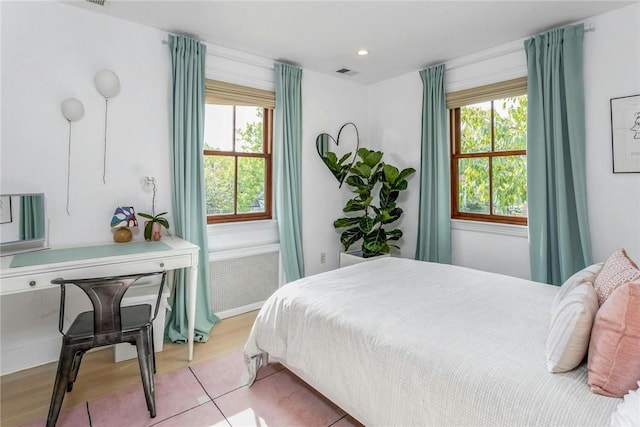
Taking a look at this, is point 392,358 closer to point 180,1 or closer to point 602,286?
point 602,286

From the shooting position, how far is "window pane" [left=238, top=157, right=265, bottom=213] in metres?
3.46

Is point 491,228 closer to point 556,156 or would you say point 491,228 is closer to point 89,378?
point 556,156

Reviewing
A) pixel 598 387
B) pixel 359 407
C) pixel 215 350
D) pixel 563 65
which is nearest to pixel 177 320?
pixel 215 350

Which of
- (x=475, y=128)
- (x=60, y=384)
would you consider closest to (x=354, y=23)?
(x=475, y=128)

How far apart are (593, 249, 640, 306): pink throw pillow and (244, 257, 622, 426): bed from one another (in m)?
0.27

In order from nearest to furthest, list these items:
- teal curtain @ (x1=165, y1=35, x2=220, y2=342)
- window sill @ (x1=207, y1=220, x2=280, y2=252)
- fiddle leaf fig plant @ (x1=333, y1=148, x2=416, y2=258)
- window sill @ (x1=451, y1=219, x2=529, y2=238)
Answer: teal curtain @ (x1=165, y1=35, x2=220, y2=342) → window sill @ (x1=451, y1=219, x2=529, y2=238) → window sill @ (x1=207, y1=220, x2=280, y2=252) → fiddle leaf fig plant @ (x1=333, y1=148, x2=416, y2=258)

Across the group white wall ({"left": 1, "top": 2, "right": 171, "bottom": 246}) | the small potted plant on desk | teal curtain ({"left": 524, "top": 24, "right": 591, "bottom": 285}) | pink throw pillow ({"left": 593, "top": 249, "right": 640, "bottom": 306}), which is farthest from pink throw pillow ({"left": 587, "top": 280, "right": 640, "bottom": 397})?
white wall ({"left": 1, "top": 2, "right": 171, "bottom": 246})

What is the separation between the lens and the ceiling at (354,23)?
2.44 m

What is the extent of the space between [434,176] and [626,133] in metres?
1.51

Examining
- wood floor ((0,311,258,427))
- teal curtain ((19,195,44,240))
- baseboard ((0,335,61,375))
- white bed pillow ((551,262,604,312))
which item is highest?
teal curtain ((19,195,44,240))

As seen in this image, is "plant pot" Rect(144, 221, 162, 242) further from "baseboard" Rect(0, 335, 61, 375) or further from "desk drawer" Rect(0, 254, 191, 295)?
"baseboard" Rect(0, 335, 61, 375)

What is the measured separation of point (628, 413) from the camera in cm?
95

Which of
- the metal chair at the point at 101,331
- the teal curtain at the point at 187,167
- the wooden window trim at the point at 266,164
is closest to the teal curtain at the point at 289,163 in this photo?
the wooden window trim at the point at 266,164

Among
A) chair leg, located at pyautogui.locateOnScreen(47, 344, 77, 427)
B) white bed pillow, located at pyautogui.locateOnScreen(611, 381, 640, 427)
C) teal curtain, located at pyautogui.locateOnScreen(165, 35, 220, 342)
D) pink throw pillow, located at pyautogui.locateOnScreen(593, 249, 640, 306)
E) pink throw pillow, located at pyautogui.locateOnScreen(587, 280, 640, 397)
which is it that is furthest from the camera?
teal curtain, located at pyautogui.locateOnScreen(165, 35, 220, 342)
